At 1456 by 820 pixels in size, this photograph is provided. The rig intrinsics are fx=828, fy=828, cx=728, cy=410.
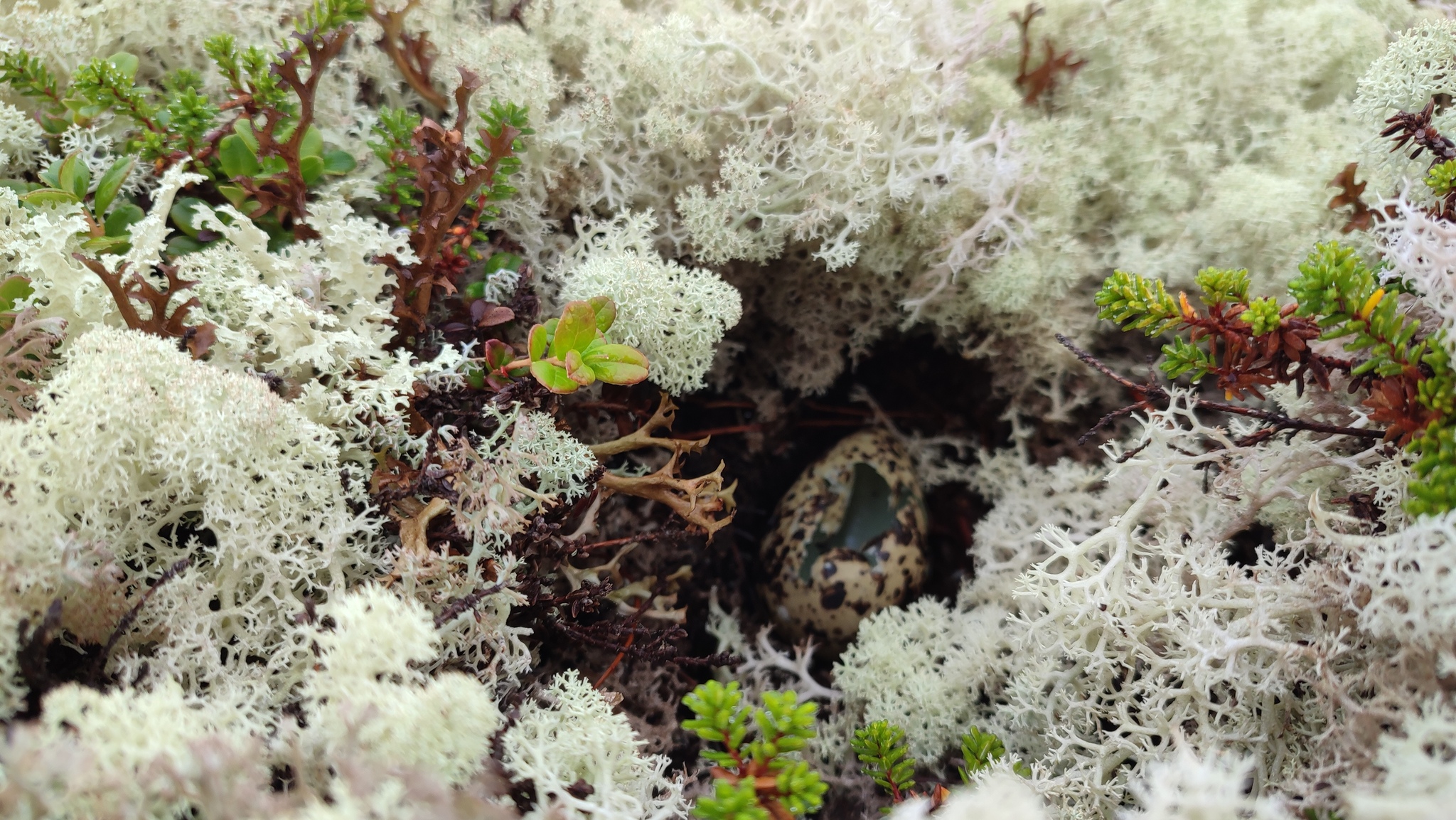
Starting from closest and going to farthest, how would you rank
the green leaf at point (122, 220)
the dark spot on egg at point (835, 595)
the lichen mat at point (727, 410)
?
the lichen mat at point (727, 410), the green leaf at point (122, 220), the dark spot on egg at point (835, 595)

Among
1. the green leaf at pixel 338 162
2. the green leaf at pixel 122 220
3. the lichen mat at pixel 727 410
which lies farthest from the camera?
the green leaf at pixel 338 162

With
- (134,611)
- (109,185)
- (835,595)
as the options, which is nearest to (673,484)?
(835,595)

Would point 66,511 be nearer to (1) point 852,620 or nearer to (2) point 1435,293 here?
(1) point 852,620

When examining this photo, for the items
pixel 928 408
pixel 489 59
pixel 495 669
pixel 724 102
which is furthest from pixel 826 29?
pixel 495 669

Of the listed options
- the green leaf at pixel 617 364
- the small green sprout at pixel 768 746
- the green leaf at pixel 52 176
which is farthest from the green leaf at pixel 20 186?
the small green sprout at pixel 768 746

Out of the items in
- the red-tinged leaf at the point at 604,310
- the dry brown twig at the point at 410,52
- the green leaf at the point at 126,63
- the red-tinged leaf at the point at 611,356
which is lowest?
the red-tinged leaf at the point at 611,356

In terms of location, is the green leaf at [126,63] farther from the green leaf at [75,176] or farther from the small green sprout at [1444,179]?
the small green sprout at [1444,179]

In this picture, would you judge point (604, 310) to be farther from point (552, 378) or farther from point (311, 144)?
point (311, 144)
